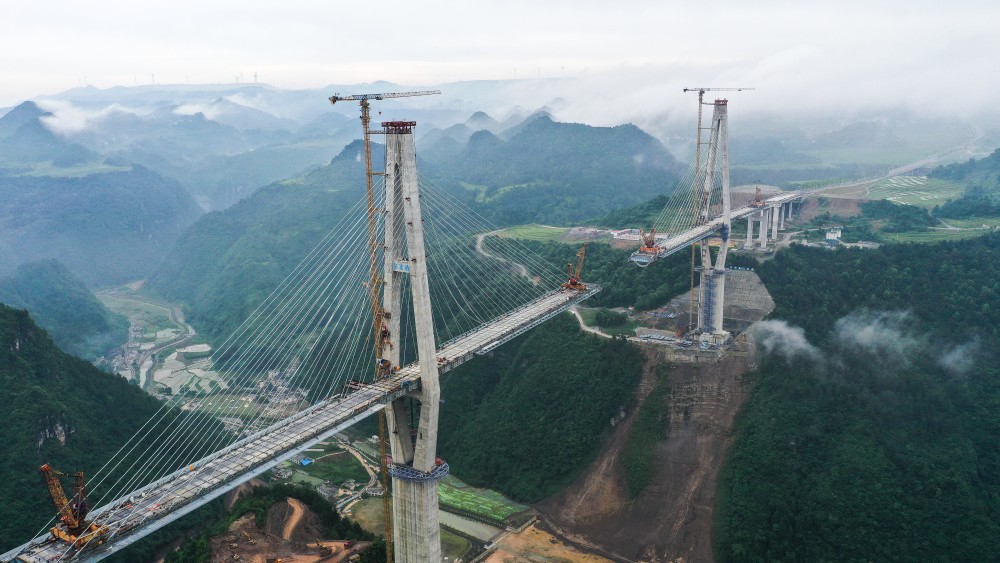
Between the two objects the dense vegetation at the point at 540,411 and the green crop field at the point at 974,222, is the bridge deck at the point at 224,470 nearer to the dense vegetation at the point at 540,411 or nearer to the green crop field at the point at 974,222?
the dense vegetation at the point at 540,411

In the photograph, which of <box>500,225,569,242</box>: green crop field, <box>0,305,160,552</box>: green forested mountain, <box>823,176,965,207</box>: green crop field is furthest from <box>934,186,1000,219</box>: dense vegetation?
<box>0,305,160,552</box>: green forested mountain

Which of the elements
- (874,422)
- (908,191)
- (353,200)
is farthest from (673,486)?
(353,200)

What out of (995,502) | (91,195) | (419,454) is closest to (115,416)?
→ (419,454)

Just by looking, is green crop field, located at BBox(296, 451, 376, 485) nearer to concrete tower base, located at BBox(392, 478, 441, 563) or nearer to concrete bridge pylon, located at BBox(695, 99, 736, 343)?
concrete tower base, located at BBox(392, 478, 441, 563)

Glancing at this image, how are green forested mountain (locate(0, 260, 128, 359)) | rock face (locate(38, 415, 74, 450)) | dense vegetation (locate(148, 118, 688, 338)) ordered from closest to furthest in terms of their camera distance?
rock face (locate(38, 415, 74, 450)) < green forested mountain (locate(0, 260, 128, 359)) < dense vegetation (locate(148, 118, 688, 338))

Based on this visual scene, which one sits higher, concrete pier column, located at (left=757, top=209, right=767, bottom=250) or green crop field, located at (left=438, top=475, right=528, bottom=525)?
concrete pier column, located at (left=757, top=209, right=767, bottom=250)

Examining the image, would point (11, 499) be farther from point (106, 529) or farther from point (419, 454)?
point (419, 454)

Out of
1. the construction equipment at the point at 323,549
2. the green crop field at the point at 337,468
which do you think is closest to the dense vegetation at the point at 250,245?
the green crop field at the point at 337,468
